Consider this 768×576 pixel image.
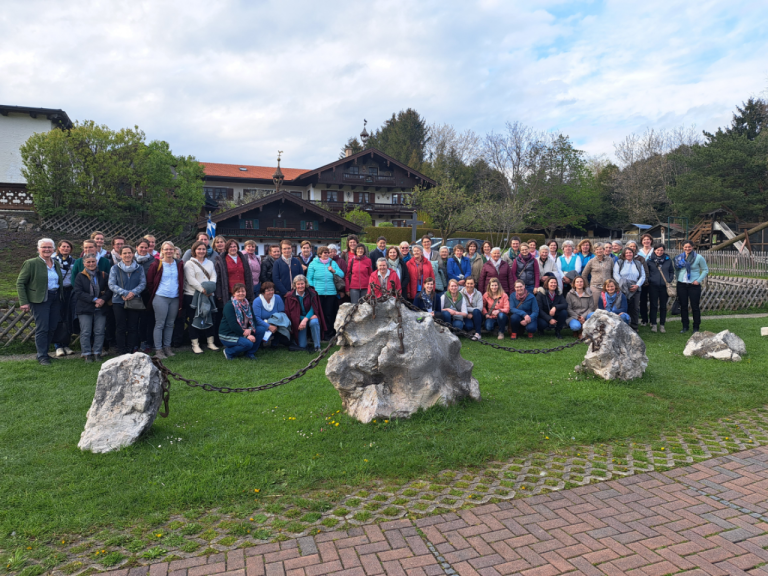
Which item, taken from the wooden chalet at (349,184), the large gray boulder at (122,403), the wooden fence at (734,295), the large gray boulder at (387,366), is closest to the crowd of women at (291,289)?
the large gray boulder at (387,366)

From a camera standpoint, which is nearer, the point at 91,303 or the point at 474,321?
the point at 91,303

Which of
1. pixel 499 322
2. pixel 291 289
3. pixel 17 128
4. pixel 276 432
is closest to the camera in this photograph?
pixel 276 432

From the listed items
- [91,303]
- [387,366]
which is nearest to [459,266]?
[387,366]

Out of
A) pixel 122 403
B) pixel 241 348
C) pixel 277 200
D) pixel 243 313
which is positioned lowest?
pixel 241 348

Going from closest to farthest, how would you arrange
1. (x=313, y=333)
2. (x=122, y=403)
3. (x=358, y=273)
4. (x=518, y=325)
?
(x=122, y=403)
(x=313, y=333)
(x=358, y=273)
(x=518, y=325)

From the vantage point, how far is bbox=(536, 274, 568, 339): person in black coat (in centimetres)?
1028

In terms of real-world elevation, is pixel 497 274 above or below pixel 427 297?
above

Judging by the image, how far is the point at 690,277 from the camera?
36.0 feet

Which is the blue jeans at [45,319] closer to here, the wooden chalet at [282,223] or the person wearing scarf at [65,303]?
the person wearing scarf at [65,303]

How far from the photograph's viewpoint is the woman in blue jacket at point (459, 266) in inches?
425

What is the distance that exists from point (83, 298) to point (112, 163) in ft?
69.7

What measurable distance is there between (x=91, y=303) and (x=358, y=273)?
4744 mm

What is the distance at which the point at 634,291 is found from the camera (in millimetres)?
10578

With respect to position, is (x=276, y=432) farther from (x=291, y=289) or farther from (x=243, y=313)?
(x=291, y=289)
